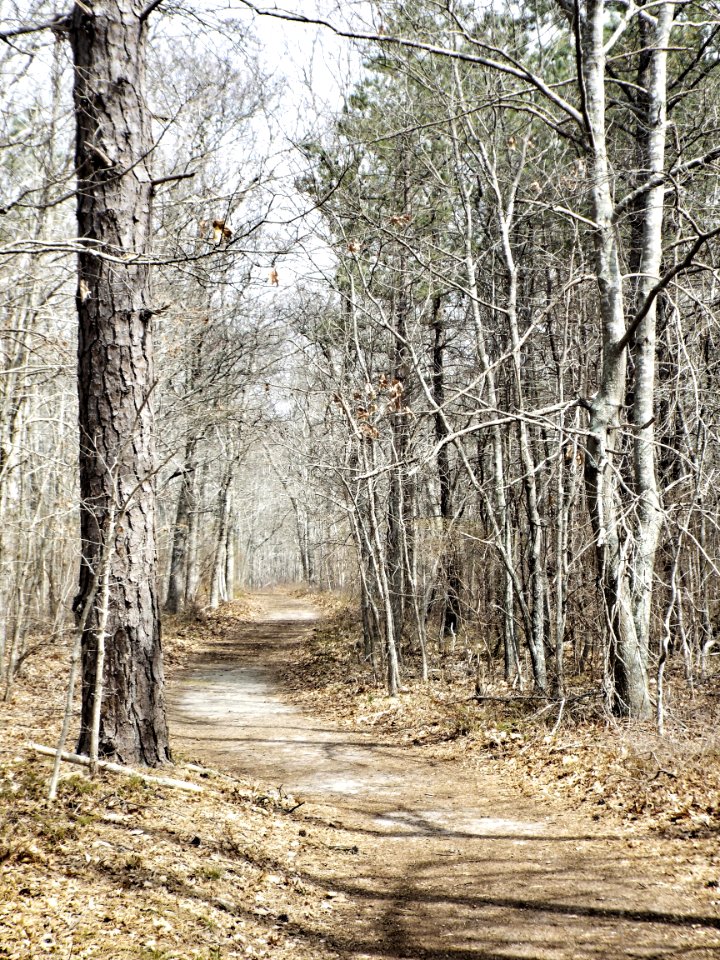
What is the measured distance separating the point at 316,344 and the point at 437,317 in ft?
9.94

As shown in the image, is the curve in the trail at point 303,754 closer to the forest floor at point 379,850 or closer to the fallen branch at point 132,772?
the forest floor at point 379,850

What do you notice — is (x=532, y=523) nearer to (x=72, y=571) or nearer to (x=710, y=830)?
(x=710, y=830)

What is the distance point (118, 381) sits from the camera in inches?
242

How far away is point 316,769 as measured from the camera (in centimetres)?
866

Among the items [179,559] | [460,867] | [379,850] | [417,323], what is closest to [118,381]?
[379,850]

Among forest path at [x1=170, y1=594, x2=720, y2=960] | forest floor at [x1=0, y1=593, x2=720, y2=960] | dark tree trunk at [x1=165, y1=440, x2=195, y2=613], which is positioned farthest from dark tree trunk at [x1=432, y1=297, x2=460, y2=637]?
dark tree trunk at [x1=165, y1=440, x2=195, y2=613]

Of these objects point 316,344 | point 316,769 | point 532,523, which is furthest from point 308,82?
point 316,769

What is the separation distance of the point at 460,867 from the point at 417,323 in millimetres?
10293

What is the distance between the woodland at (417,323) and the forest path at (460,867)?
172cm

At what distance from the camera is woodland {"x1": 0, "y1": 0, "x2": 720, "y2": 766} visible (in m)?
6.15

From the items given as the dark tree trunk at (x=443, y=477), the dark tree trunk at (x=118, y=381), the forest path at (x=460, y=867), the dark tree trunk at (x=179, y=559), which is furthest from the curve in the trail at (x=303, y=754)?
the dark tree trunk at (x=179, y=559)

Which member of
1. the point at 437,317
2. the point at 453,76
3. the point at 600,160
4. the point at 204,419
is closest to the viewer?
the point at 600,160

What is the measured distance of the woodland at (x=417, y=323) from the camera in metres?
6.15

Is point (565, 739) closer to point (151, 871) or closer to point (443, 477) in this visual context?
point (151, 871)
